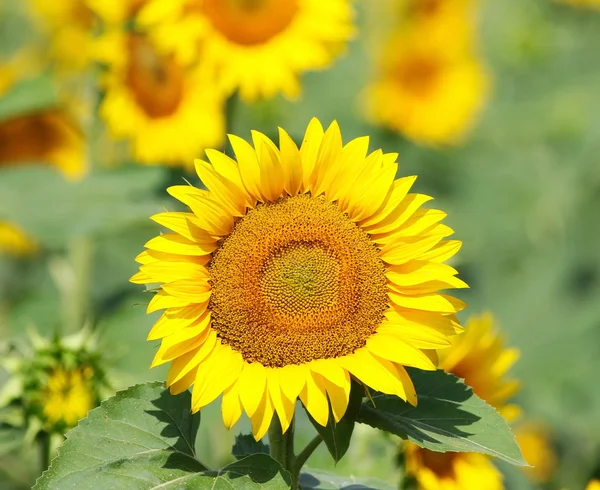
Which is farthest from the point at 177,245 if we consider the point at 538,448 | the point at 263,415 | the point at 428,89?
the point at 428,89

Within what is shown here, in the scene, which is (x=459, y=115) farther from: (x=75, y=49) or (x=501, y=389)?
(x=501, y=389)

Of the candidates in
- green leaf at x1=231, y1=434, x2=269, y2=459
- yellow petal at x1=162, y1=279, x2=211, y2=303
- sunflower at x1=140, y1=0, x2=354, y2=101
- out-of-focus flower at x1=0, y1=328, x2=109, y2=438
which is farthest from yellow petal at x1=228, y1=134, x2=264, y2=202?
sunflower at x1=140, y1=0, x2=354, y2=101

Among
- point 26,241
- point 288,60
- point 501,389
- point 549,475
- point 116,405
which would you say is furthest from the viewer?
point 549,475

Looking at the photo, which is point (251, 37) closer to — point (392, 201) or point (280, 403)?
point (392, 201)

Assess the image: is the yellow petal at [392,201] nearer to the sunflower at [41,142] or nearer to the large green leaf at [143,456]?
the large green leaf at [143,456]

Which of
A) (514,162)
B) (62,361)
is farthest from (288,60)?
(514,162)

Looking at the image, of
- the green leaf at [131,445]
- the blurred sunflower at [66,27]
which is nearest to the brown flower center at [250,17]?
the blurred sunflower at [66,27]
